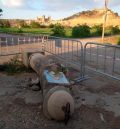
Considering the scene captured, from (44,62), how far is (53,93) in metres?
2.36

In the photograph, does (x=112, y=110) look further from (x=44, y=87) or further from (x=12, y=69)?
(x=12, y=69)

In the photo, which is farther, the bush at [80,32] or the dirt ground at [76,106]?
the bush at [80,32]

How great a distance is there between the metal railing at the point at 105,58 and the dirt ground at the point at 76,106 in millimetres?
445

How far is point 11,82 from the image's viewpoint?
Result: 7.84 meters

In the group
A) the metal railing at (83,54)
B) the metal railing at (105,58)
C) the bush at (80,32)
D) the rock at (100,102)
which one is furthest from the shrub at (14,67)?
the bush at (80,32)

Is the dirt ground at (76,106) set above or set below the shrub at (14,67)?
below

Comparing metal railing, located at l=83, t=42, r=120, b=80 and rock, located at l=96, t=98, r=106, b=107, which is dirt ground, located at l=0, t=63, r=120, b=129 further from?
metal railing, located at l=83, t=42, r=120, b=80

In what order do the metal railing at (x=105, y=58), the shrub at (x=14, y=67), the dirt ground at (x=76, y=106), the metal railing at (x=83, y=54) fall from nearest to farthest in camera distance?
the dirt ground at (x=76, y=106) → the metal railing at (x=105, y=58) → the metal railing at (x=83, y=54) → the shrub at (x=14, y=67)

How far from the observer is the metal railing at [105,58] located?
6613 mm

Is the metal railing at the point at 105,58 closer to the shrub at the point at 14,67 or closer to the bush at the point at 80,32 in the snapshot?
the shrub at the point at 14,67

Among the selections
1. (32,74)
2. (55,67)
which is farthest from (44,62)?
(32,74)

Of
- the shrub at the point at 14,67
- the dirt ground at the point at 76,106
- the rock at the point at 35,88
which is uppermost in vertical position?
the shrub at the point at 14,67

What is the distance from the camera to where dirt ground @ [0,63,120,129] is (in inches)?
199

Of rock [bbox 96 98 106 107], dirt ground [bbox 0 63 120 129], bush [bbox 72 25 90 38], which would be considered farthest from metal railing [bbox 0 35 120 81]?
bush [bbox 72 25 90 38]
